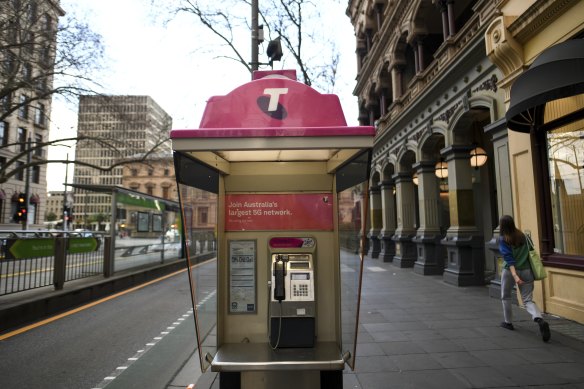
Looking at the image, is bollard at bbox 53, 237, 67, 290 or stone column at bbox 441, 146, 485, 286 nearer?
bollard at bbox 53, 237, 67, 290

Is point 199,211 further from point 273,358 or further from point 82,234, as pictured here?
point 82,234

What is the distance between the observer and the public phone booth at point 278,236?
3.60 metres

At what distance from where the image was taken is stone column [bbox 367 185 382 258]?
61.4 ft

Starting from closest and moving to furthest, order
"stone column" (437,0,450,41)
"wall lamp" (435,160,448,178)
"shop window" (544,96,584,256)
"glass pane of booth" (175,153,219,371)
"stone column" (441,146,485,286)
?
"glass pane of booth" (175,153,219,371) < "shop window" (544,96,584,256) < "stone column" (441,146,485,286) < "stone column" (437,0,450,41) < "wall lamp" (435,160,448,178)

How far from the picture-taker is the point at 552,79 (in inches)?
214

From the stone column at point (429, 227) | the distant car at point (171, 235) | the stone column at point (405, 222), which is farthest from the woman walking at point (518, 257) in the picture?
the distant car at point (171, 235)

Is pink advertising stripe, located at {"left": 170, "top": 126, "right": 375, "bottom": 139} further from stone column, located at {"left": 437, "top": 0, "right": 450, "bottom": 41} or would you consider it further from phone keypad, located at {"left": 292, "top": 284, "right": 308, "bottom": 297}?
stone column, located at {"left": 437, "top": 0, "right": 450, "bottom": 41}

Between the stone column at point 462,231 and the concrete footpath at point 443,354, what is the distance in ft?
7.62

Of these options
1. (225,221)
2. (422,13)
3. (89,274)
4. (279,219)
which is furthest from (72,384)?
(422,13)

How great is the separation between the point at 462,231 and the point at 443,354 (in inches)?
249

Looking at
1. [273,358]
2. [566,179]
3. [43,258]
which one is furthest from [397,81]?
[273,358]

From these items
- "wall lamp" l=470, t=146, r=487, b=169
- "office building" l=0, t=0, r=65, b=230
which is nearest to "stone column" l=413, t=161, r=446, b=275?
"wall lamp" l=470, t=146, r=487, b=169

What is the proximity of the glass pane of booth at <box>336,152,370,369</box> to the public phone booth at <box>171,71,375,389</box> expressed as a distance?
0.01m

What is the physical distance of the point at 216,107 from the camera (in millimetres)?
3566
